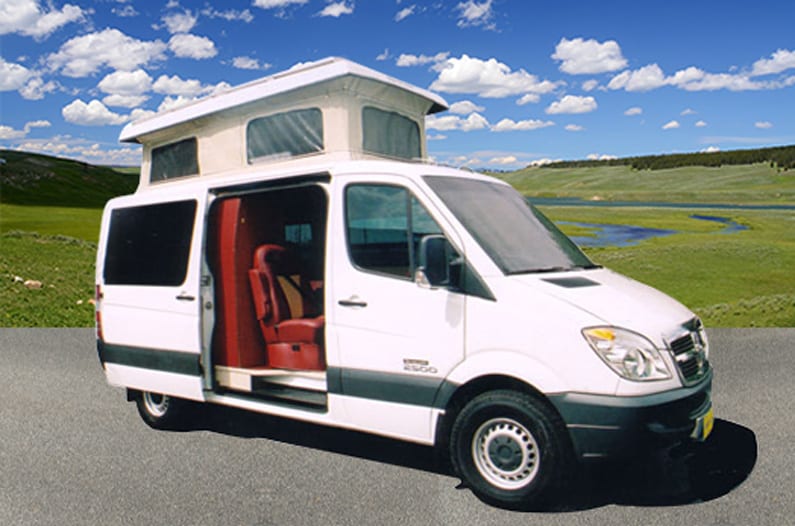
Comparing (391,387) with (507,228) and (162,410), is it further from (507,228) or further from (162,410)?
(162,410)

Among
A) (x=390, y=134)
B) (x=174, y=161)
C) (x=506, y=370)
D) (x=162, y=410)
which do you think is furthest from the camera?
(x=174, y=161)

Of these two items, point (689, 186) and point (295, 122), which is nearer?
point (295, 122)

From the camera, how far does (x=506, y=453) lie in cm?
488

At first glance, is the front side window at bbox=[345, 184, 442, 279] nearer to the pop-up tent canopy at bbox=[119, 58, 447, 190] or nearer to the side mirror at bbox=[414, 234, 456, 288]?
the side mirror at bbox=[414, 234, 456, 288]

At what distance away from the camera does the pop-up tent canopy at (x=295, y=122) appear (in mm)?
6793

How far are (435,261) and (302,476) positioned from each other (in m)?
2.07

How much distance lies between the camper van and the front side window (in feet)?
0.04

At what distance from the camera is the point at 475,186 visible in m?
5.77

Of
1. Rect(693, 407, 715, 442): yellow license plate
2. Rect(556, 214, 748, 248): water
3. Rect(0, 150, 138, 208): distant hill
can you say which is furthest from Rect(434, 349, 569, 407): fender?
Rect(0, 150, 138, 208): distant hill

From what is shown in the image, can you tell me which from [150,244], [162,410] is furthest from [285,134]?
[162,410]

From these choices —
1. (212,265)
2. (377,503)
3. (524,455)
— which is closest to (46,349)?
(212,265)

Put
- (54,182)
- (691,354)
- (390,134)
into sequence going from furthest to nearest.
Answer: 1. (54,182)
2. (390,134)
3. (691,354)

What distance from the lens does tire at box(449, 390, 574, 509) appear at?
4.70 m

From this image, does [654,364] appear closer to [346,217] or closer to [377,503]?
[377,503]
